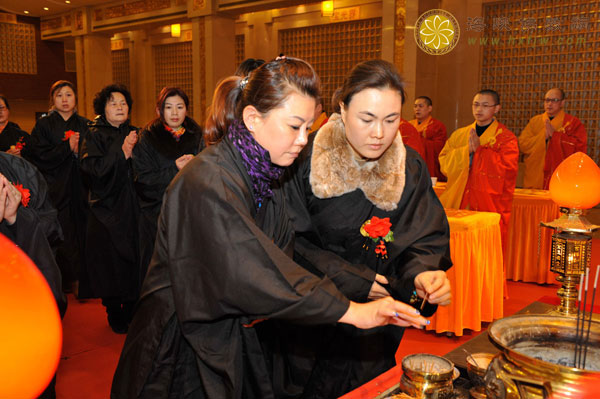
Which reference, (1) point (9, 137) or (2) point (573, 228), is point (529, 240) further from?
(1) point (9, 137)

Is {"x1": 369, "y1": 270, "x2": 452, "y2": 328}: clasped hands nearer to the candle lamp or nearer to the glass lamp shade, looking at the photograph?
the candle lamp

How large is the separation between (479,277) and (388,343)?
1.87 m

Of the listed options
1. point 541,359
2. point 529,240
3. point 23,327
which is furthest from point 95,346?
point 529,240

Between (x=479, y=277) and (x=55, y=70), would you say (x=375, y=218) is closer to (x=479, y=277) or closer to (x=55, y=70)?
(x=479, y=277)

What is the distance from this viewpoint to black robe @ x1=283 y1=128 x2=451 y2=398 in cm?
182

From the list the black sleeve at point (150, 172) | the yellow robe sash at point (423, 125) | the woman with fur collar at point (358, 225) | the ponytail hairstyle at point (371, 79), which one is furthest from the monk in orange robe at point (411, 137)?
the ponytail hairstyle at point (371, 79)

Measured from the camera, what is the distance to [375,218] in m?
1.78

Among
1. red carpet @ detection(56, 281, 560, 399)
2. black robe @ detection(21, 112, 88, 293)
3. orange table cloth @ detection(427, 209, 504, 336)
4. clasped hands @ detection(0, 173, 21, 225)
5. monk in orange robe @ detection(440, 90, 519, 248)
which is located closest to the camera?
clasped hands @ detection(0, 173, 21, 225)

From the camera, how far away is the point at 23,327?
0.43m

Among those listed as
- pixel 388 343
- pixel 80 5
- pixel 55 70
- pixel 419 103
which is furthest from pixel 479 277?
pixel 55 70

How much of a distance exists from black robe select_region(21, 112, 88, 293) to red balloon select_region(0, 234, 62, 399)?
4.18 m

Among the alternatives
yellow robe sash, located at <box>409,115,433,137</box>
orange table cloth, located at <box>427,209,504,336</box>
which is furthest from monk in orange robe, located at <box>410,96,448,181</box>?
orange table cloth, located at <box>427,209,504,336</box>

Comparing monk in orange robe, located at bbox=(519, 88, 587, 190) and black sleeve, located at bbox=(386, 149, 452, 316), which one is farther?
monk in orange robe, located at bbox=(519, 88, 587, 190)

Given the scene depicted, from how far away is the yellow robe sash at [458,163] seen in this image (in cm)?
466
